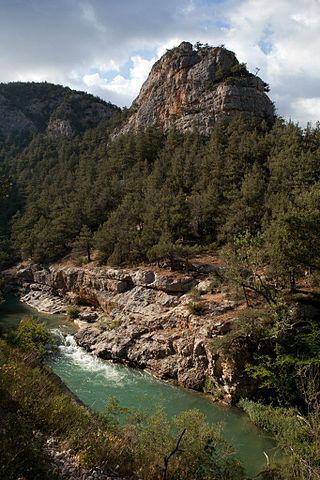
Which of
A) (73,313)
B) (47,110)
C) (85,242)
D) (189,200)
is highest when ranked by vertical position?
(47,110)

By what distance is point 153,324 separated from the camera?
30.0 m

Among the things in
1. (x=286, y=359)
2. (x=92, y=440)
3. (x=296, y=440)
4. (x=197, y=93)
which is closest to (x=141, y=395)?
(x=286, y=359)

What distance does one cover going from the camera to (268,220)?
37.0 m

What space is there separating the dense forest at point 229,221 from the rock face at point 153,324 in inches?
92.4

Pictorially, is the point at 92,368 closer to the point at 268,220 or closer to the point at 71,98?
the point at 268,220

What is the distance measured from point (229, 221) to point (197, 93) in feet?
139

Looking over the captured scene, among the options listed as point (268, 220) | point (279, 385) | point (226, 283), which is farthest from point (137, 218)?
point (279, 385)

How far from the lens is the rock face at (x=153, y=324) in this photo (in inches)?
936

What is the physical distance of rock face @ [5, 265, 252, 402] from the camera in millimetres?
23766

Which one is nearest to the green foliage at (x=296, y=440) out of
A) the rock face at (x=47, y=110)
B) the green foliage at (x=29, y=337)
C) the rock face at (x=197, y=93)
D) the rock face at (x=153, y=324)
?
the rock face at (x=153, y=324)

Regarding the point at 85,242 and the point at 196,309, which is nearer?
the point at 196,309

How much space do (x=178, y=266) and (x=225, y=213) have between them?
9.37 metres

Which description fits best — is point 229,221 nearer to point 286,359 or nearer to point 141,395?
point 286,359

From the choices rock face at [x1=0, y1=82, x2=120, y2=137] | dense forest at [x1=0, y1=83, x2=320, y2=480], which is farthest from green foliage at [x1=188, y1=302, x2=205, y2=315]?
rock face at [x1=0, y1=82, x2=120, y2=137]
